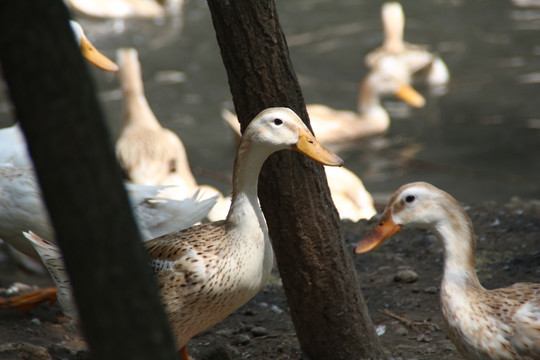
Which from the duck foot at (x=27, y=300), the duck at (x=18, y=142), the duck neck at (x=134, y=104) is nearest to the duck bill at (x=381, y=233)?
the duck foot at (x=27, y=300)

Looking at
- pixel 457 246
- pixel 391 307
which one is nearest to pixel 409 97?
pixel 391 307

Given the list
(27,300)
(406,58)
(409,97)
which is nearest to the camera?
(27,300)

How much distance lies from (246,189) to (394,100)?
909cm

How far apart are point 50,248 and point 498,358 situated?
91.0 inches

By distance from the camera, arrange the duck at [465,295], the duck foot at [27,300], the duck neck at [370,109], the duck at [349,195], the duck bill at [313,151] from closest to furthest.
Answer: the duck at [465,295], the duck bill at [313,151], the duck foot at [27,300], the duck at [349,195], the duck neck at [370,109]

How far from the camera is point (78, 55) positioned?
1.52m

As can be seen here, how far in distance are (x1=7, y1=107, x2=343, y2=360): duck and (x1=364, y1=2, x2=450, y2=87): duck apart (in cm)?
828

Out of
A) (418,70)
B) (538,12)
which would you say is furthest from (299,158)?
(538,12)

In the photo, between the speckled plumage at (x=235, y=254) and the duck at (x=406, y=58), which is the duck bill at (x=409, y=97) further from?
the speckled plumage at (x=235, y=254)

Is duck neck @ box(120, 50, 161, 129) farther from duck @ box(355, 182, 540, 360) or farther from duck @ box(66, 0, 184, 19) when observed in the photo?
duck @ box(66, 0, 184, 19)

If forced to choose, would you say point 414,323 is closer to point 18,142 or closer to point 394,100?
point 18,142

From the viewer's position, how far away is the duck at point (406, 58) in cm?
1160

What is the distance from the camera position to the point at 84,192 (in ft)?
4.96

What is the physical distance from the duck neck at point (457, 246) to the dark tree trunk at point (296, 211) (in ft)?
1.85
